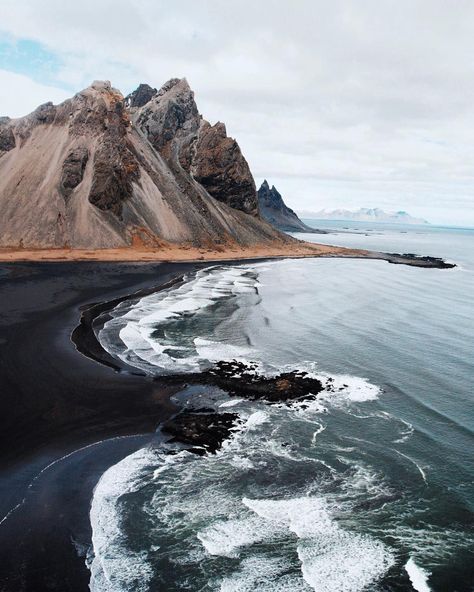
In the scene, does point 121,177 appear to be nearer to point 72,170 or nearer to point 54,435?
point 72,170

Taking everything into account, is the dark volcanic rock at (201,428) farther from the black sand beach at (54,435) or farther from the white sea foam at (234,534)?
the white sea foam at (234,534)

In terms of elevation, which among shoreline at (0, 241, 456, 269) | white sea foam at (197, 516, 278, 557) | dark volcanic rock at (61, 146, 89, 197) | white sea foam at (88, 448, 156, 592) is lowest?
white sea foam at (88, 448, 156, 592)

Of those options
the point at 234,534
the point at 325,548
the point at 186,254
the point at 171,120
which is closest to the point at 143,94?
the point at 171,120

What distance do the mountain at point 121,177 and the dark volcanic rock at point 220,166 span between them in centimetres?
32

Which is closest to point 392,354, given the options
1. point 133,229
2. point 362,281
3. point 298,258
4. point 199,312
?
point 199,312

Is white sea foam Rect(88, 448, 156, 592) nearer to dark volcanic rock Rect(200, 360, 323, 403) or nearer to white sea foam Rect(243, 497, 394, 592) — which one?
white sea foam Rect(243, 497, 394, 592)

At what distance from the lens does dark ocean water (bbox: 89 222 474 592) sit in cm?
1464

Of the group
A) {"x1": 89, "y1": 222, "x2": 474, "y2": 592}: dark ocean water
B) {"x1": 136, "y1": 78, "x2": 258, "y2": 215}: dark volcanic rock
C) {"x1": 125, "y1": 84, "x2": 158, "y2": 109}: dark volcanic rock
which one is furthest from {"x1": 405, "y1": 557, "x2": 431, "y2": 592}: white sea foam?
{"x1": 125, "y1": 84, "x2": 158, "y2": 109}: dark volcanic rock

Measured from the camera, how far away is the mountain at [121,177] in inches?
3821

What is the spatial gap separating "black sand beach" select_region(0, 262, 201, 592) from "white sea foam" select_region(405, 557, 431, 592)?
10397 millimetres

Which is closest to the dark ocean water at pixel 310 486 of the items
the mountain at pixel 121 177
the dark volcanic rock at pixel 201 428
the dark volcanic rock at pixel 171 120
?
the dark volcanic rock at pixel 201 428

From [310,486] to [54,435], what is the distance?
41.3 ft

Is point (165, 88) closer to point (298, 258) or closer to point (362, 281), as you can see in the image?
point (298, 258)

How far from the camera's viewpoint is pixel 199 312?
→ 52625mm
